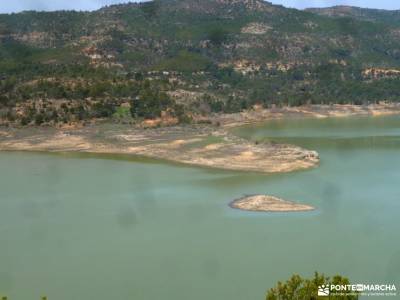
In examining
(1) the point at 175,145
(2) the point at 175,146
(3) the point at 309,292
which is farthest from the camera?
(1) the point at 175,145

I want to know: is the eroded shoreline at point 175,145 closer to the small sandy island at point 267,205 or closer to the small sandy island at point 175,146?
the small sandy island at point 175,146

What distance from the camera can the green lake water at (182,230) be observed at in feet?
61.6

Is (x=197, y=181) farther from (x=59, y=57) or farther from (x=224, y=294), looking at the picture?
(x=59, y=57)

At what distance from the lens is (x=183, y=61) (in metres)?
92.0

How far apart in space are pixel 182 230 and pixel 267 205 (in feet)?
18.0

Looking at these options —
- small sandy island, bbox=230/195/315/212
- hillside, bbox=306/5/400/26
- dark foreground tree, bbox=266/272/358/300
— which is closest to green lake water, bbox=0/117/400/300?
small sandy island, bbox=230/195/315/212

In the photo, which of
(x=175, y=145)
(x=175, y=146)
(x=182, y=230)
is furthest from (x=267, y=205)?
(x=175, y=145)

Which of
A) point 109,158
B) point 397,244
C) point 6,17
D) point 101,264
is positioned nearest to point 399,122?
point 109,158

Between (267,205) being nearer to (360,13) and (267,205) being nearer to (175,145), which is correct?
(175,145)

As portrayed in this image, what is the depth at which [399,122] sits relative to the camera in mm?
71625

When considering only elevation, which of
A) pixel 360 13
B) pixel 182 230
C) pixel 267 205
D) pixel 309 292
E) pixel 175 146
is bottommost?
pixel 175 146

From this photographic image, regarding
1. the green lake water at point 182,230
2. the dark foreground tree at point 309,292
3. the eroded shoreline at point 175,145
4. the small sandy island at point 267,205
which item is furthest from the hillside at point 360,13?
the dark foreground tree at point 309,292

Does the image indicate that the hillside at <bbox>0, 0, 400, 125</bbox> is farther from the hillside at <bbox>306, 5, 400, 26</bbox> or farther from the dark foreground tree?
the dark foreground tree

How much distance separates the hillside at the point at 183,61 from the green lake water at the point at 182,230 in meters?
23.5
